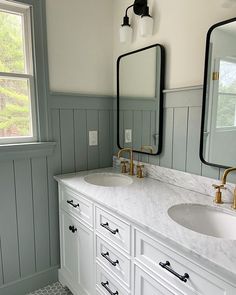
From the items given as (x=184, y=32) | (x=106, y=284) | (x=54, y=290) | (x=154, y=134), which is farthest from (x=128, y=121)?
(x=54, y=290)

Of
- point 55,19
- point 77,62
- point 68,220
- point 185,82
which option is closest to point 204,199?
point 185,82

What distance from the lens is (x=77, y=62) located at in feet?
6.54

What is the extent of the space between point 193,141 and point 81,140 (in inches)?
38.2

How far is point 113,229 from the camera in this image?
133cm

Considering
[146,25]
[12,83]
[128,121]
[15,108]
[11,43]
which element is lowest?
[128,121]

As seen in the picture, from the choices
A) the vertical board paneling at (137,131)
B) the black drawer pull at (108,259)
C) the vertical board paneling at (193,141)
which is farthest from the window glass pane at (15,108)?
the vertical board paneling at (193,141)

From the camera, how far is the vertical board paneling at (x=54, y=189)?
6.36 ft

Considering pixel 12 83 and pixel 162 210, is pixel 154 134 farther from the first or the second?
pixel 12 83

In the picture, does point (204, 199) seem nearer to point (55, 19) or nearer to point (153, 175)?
point (153, 175)

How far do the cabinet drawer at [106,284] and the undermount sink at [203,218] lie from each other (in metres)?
0.49

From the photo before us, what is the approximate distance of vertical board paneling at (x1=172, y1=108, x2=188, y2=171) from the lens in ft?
5.24

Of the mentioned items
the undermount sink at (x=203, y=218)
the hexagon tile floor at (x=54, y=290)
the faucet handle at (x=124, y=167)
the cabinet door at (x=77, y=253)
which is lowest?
the hexagon tile floor at (x=54, y=290)

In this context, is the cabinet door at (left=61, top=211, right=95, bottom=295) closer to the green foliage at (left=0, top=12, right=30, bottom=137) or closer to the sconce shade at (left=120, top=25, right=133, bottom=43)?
the green foliage at (left=0, top=12, right=30, bottom=137)

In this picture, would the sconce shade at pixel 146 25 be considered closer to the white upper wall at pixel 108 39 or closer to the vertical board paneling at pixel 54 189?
→ the white upper wall at pixel 108 39
